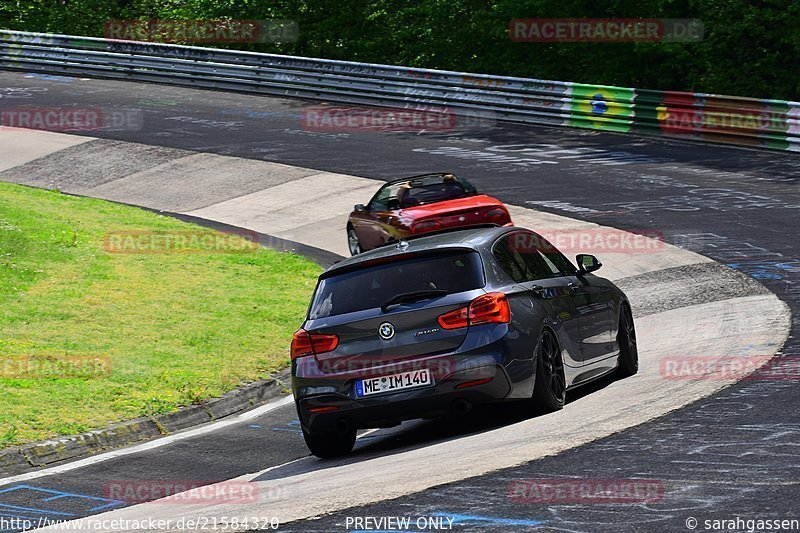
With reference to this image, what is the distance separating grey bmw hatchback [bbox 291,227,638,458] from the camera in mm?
9242

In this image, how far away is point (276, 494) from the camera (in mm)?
8172

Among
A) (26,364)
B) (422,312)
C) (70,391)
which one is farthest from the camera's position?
(26,364)

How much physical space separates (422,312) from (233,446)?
229cm

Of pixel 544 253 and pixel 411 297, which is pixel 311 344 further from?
pixel 544 253

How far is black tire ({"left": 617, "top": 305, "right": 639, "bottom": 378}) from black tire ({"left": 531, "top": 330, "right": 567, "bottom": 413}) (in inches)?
62.0

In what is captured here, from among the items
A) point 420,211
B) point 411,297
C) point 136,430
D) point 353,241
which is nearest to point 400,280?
point 411,297

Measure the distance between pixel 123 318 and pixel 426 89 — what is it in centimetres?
1917

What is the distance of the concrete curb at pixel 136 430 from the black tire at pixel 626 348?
364 cm

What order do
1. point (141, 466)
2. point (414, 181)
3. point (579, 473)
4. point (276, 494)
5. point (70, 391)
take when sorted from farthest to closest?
point (414, 181) < point (70, 391) < point (141, 466) < point (276, 494) < point (579, 473)

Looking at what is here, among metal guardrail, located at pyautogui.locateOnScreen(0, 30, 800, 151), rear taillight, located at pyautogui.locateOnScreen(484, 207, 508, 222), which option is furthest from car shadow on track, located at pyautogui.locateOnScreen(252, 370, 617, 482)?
metal guardrail, located at pyautogui.locateOnScreen(0, 30, 800, 151)

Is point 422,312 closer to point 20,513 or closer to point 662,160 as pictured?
point 20,513

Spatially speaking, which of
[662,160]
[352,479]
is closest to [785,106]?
[662,160]

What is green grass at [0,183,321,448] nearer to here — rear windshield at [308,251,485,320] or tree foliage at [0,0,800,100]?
rear windshield at [308,251,485,320]

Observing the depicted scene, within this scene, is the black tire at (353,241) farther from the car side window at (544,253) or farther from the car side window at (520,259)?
the car side window at (520,259)
